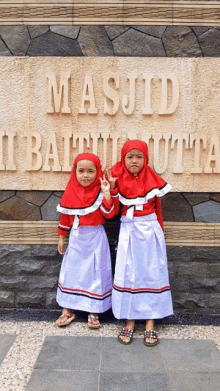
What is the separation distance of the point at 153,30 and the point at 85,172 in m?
1.45

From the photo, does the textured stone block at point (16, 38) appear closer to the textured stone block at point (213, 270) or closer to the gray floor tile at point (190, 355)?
the textured stone block at point (213, 270)

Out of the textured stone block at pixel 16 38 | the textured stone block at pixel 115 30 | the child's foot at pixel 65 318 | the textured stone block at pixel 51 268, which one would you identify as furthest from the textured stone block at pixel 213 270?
the textured stone block at pixel 16 38

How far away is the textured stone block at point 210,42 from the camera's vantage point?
3.09 meters

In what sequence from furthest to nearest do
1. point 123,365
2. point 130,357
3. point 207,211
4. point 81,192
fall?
point 207,211 < point 81,192 < point 130,357 < point 123,365

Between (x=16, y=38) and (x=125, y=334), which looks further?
(x=16, y=38)

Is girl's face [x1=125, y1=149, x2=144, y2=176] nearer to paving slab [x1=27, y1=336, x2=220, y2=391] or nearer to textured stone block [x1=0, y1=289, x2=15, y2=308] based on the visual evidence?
paving slab [x1=27, y1=336, x2=220, y2=391]

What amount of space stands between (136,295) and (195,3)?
2624mm

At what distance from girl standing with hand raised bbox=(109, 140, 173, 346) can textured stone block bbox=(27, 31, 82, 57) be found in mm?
1061

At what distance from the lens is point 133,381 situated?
7.36ft

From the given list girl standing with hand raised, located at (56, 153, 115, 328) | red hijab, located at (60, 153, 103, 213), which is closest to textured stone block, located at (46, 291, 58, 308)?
girl standing with hand raised, located at (56, 153, 115, 328)

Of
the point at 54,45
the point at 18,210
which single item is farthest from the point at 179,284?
the point at 54,45

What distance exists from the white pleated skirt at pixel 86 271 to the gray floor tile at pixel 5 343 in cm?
51

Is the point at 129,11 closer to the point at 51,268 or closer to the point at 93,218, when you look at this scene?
the point at 93,218

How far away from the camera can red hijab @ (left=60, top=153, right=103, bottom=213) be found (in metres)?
2.88
